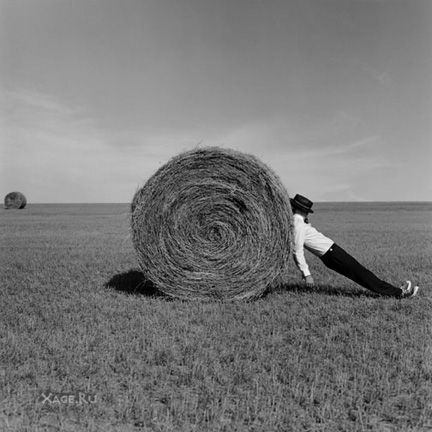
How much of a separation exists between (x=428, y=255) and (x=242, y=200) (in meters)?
6.83

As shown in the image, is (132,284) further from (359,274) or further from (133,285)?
(359,274)

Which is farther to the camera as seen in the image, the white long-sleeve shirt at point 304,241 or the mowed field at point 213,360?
the white long-sleeve shirt at point 304,241

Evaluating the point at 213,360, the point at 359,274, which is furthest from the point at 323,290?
the point at 213,360

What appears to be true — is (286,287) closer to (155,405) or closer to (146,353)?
(146,353)

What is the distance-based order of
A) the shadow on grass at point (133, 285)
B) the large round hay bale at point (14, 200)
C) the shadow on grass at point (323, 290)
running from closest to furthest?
the shadow on grass at point (323, 290) < the shadow on grass at point (133, 285) < the large round hay bale at point (14, 200)

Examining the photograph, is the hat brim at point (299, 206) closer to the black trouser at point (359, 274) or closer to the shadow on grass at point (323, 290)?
the black trouser at point (359, 274)

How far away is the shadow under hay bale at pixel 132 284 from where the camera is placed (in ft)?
24.1

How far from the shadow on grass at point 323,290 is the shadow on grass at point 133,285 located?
6.09ft

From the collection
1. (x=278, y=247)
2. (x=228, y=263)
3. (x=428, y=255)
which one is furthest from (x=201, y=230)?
(x=428, y=255)

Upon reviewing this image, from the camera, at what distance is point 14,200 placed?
1622 inches

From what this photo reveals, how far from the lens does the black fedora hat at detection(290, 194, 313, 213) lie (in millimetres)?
6867

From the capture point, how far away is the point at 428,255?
11.3 m

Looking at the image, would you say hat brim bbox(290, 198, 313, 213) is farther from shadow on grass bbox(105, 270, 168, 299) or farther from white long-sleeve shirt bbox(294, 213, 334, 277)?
shadow on grass bbox(105, 270, 168, 299)

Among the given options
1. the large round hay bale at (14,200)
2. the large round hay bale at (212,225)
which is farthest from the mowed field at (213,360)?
the large round hay bale at (14,200)
